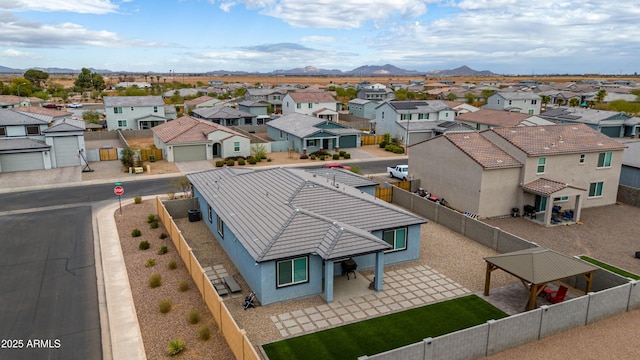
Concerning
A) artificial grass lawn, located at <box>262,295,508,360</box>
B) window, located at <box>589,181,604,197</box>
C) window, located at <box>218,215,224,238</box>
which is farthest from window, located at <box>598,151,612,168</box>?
Result: window, located at <box>218,215,224,238</box>

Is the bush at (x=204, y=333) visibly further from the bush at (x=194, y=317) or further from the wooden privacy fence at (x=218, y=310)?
the bush at (x=194, y=317)

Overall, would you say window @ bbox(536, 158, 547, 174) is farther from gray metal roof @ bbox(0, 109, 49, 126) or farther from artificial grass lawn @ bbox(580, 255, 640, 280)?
gray metal roof @ bbox(0, 109, 49, 126)

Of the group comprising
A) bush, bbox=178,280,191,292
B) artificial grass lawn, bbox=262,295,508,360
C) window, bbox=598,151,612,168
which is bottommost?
artificial grass lawn, bbox=262,295,508,360

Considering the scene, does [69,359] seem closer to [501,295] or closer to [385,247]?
[385,247]

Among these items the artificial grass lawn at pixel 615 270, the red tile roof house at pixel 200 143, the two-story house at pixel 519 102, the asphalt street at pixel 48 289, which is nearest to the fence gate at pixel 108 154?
the red tile roof house at pixel 200 143

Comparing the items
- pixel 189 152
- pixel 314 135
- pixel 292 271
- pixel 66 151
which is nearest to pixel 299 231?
pixel 292 271

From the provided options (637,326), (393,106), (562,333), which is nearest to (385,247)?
(562,333)

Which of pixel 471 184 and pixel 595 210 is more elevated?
pixel 471 184

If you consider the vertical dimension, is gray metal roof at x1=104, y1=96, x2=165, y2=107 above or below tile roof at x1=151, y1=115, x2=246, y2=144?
above
